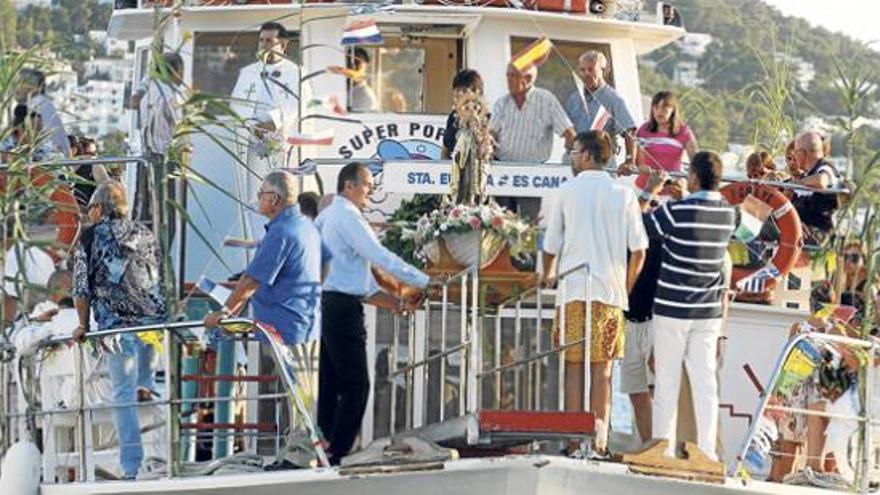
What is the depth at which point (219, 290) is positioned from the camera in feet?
46.5

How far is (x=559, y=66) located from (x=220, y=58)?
7.99 feet

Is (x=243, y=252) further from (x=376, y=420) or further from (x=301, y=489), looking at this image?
(x=301, y=489)

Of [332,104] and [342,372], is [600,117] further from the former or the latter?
[342,372]

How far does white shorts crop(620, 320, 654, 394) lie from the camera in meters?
14.5

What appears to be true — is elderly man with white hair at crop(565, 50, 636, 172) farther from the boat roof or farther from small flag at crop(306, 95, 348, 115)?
small flag at crop(306, 95, 348, 115)

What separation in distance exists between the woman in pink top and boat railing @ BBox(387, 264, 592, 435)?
5.06 ft

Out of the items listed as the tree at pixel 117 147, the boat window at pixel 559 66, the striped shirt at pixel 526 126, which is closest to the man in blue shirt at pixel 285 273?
the striped shirt at pixel 526 126

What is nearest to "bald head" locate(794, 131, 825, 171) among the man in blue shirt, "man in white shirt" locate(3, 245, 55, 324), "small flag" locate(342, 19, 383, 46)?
"small flag" locate(342, 19, 383, 46)

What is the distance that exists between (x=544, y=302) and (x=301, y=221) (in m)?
2.15

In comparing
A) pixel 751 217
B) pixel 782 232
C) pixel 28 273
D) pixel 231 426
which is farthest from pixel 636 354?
pixel 28 273

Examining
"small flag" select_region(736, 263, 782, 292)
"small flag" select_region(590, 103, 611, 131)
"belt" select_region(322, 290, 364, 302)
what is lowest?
"belt" select_region(322, 290, 364, 302)

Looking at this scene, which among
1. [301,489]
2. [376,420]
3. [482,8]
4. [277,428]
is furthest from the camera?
[482,8]

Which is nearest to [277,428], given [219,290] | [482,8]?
[219,290]

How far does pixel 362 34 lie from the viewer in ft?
54.5
